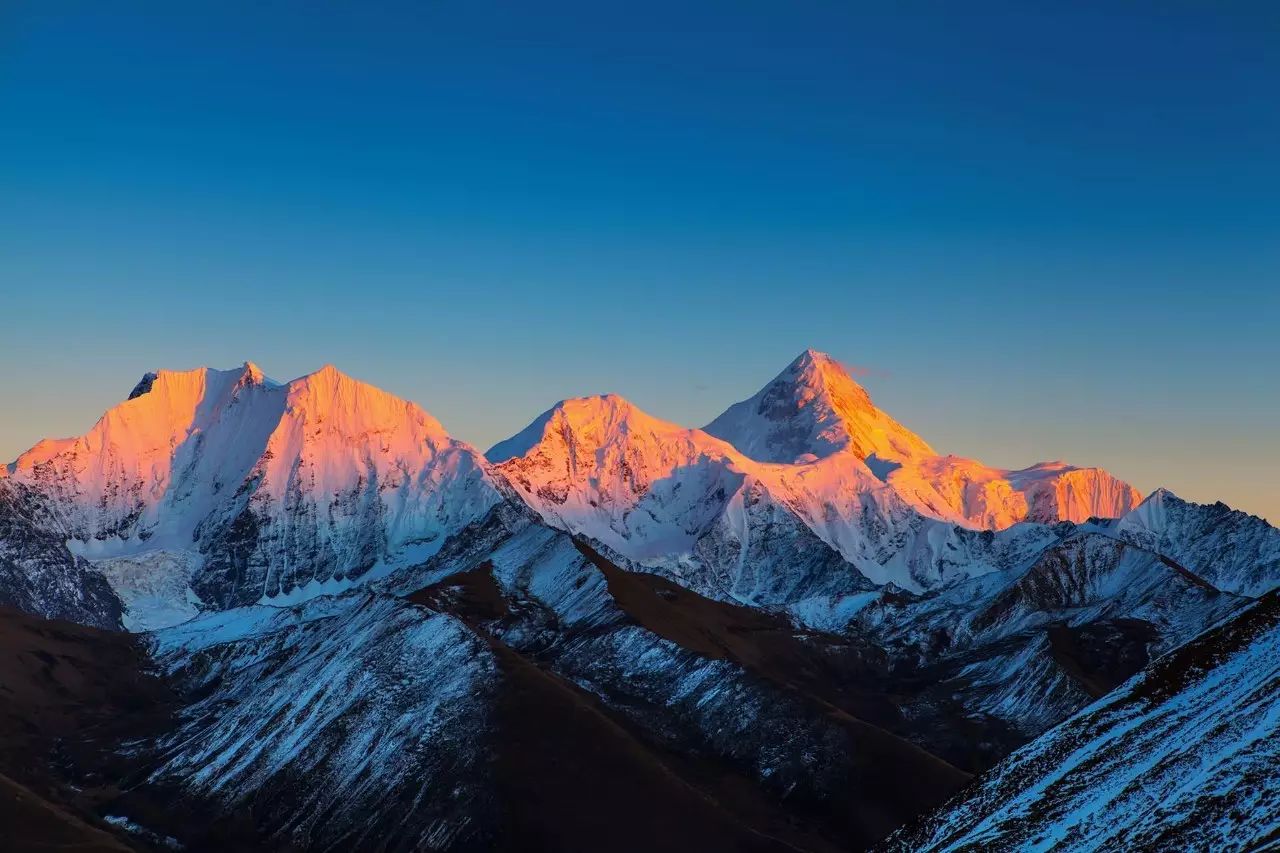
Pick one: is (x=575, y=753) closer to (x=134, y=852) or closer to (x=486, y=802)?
(x=486, y=802)

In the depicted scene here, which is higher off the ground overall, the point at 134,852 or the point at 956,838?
the point at 134,852

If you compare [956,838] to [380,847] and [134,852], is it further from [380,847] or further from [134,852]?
[134,852]

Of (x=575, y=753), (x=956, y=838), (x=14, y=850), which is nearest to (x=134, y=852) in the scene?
(x=14, y=850)

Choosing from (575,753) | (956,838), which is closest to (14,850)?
(575,753)

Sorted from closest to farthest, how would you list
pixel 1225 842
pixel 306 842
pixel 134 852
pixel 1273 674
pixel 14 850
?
pixel 1225 842, pixel 1273 674, pixel 14 850, pixel 134 852, pixel 306 842

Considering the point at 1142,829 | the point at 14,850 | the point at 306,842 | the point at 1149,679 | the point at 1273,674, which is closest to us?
the point at 1142,829

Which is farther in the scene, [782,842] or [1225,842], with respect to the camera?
[782,842]

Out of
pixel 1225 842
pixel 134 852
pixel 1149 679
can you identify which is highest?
pixel 134 852
